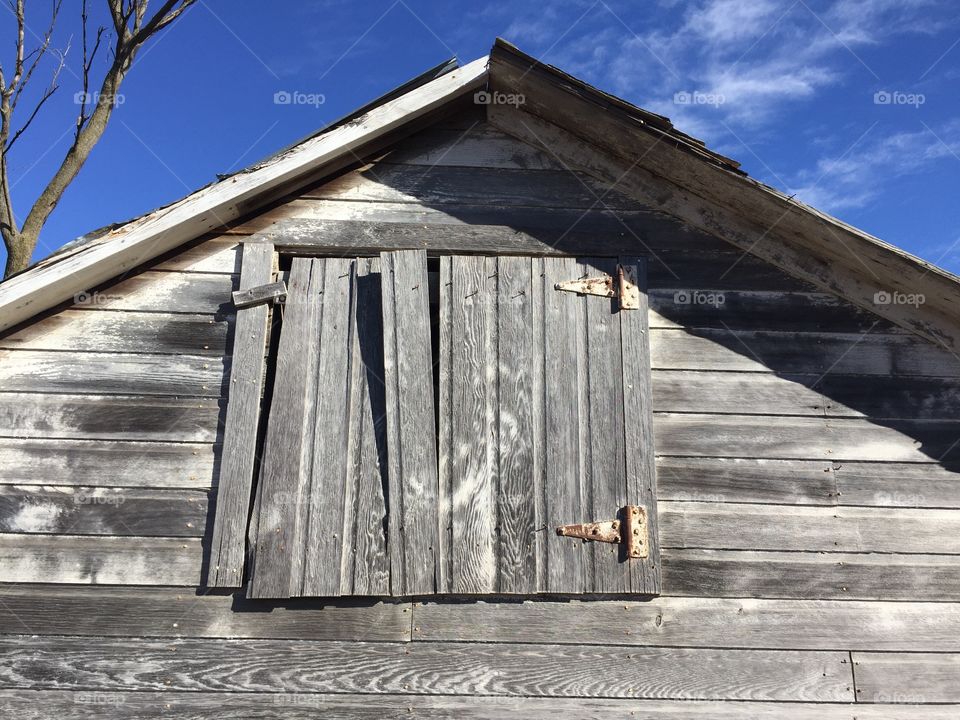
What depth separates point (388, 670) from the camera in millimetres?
3447

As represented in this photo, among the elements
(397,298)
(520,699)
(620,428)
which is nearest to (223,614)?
(520,699)

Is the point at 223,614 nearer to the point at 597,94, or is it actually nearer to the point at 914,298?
the point at 597,94

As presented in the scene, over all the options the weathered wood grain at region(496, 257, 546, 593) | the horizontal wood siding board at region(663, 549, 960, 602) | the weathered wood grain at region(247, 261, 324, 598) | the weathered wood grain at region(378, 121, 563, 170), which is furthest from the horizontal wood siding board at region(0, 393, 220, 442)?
the horizontal wood siding board at region(663, 549, 960, 602)

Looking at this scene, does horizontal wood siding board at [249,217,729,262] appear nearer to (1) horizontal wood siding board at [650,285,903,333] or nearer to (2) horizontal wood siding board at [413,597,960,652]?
(1) horizontal wood siding board at [650,285,903,333]

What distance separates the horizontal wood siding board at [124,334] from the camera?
3.89 meters

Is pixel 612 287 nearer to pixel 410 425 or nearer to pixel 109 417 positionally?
pixel 410 425

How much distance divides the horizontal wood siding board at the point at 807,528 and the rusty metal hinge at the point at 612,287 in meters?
1.12

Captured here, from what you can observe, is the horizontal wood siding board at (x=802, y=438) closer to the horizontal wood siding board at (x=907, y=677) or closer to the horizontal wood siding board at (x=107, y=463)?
the horizontal wood siding board at (x=907, y=677)

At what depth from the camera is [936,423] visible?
3994 mm

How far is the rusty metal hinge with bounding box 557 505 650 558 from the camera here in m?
3.60

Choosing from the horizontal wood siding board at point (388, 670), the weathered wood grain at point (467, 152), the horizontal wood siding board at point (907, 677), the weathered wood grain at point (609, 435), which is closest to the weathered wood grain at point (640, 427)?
the weathered wood grain at point (609, 435)

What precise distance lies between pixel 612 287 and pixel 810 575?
5.89 ft

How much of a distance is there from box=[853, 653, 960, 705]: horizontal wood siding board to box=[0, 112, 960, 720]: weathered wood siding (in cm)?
1

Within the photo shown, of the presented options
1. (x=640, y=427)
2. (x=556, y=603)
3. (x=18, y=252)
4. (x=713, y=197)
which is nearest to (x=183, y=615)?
(x=556, y=603)
